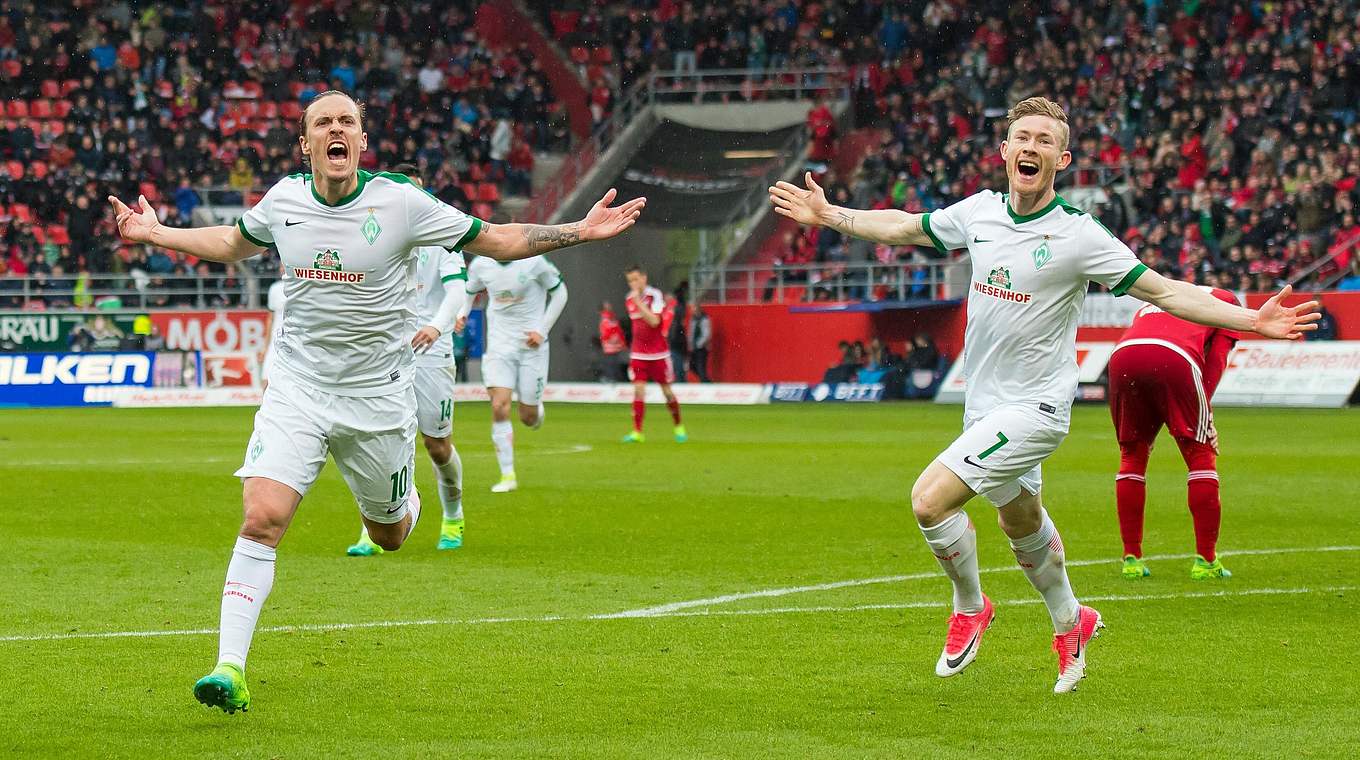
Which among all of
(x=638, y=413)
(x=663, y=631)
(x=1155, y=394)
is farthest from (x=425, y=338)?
(x=638, y=413)

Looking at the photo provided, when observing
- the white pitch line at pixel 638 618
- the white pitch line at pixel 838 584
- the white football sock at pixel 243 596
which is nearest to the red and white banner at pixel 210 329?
the white pitch line at pixel 838 584

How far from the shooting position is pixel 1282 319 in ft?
22.6

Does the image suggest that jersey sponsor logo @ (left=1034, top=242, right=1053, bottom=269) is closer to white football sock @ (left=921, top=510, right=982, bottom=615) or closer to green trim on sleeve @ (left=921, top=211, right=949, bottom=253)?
green trim on sleeve @ (left=921, top=211, right=949, bottom=253)

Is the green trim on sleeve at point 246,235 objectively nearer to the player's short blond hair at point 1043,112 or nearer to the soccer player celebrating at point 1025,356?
the soccer player celebrating at point 1025,356

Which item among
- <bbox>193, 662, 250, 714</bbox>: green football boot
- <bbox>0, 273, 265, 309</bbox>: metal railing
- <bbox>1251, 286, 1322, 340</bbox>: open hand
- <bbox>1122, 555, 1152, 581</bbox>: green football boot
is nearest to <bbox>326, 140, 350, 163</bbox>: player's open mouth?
<bbox>193, 662, 250, 714</bbox>: green football boot

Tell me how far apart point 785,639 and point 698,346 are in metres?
30.5

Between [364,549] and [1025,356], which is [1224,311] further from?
[364,549]

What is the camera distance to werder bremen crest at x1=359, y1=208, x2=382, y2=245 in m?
7.20

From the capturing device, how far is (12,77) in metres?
43.8

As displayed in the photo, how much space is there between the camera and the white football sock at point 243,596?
6520 mm

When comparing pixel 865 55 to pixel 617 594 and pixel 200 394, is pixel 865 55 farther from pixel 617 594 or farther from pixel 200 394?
pixel 617 594

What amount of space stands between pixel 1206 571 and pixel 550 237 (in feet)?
15.7

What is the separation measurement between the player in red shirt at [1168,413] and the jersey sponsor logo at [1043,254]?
3.26m

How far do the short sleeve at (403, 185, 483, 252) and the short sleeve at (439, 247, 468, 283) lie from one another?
4900 mm
